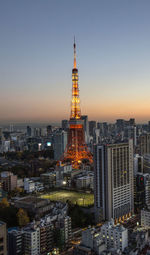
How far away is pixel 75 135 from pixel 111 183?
8655mm

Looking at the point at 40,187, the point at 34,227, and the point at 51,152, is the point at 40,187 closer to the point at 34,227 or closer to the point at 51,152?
the point at 34,227

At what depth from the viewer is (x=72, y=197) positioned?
10852 millimetres

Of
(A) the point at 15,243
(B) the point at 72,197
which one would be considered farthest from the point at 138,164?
(A) the point at 15,243

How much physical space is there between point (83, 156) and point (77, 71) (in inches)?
185

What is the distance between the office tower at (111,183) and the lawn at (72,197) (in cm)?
176

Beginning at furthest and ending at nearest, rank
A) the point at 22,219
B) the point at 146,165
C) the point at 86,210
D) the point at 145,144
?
1. the point at 145,144
2. the point at 146,165
3. the point at 86,210
4. the point at 22,219

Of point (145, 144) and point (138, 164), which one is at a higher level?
point (145, 144)

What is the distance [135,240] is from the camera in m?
6.11

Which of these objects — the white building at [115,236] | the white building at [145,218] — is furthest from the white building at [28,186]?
the white building at [115,236]

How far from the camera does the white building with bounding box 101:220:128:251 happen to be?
19.2 ft

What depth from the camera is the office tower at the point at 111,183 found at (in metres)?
7.76

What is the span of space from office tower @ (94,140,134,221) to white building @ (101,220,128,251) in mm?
1657

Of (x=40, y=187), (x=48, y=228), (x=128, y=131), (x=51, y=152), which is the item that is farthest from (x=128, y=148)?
(x=128, y=131)

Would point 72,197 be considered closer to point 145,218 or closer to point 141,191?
point 141,191
